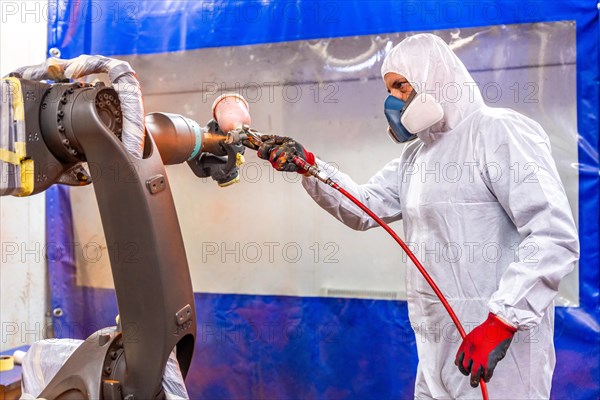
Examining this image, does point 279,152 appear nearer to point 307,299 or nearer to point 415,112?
point 415,112

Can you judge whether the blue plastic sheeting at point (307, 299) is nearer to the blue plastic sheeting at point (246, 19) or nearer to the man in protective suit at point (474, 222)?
the blue plastic sheeting at point (246, 19)

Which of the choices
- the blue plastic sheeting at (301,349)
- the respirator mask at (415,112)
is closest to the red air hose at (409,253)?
the respirator mask at (415,112)

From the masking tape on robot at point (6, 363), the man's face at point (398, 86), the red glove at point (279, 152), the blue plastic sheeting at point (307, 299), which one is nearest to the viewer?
the red glove at point (279, 152)

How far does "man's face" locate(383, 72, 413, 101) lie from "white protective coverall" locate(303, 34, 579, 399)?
0.09 ft

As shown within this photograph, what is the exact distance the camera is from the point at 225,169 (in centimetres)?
145

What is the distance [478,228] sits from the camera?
1476 millimetres

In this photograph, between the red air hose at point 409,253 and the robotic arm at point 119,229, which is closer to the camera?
the robotic arm at point 119,229

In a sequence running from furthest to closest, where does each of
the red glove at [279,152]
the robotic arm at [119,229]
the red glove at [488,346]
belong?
the red glove at [279,152] → the red glove at [488,346] → the robotic arm at [119,229]

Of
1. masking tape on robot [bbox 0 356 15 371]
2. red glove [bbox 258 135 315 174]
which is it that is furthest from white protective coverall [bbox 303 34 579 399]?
masking tape on robot [bbox 0 356 15 371]

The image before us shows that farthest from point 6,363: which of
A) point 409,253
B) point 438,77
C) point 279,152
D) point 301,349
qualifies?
point 438,77

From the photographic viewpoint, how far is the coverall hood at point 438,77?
1568 millimetres

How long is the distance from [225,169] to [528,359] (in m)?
0.90

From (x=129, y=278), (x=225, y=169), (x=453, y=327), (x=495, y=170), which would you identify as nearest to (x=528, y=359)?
(x=453, y=327)

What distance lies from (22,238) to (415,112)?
2.01 meters
